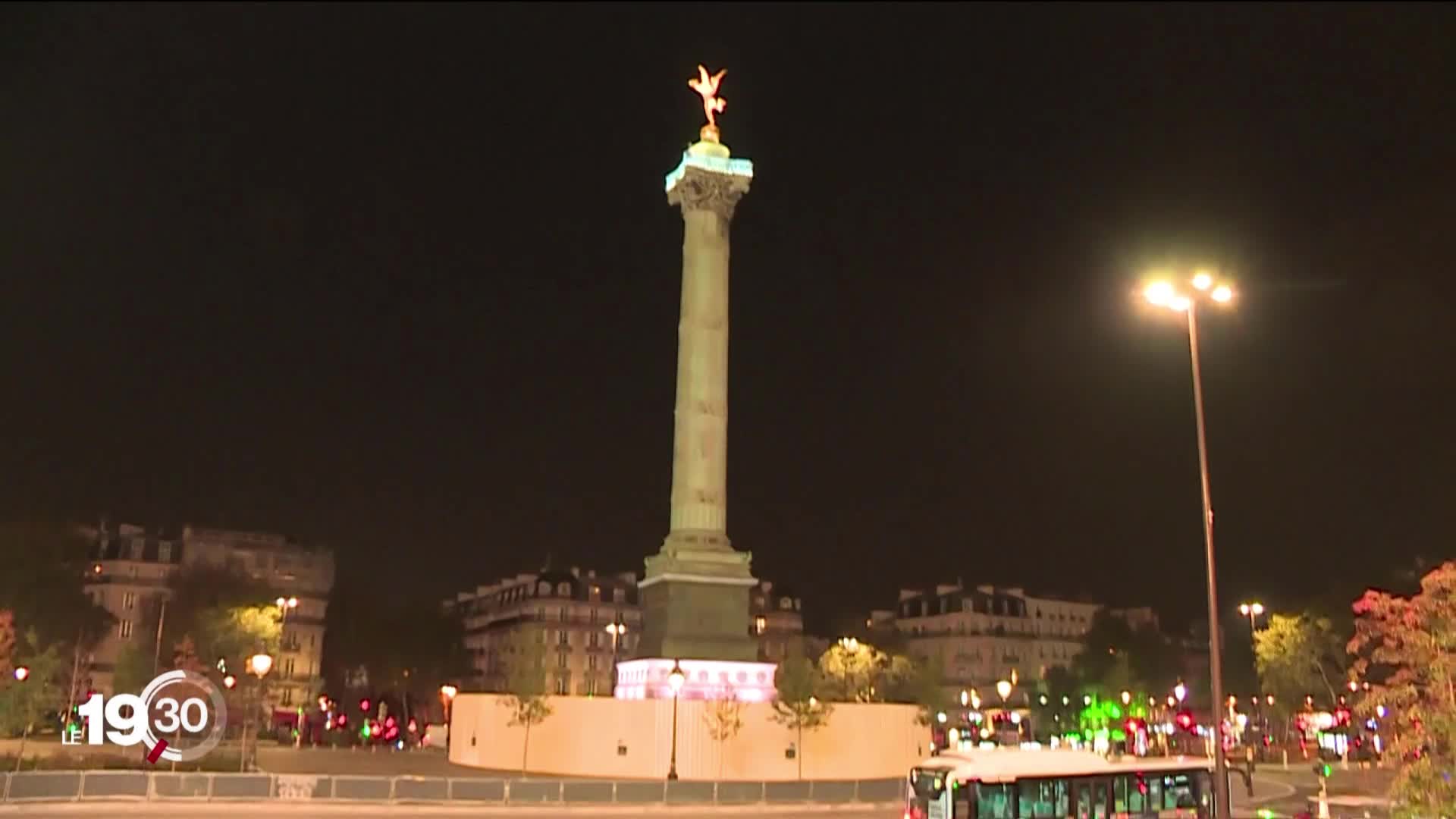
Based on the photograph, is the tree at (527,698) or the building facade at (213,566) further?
the building facade at (213,566)

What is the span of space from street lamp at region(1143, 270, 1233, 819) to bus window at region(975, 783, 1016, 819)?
148 inches

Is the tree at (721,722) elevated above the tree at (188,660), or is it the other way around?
the tree at (188,660)

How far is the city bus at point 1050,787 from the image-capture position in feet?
78.5

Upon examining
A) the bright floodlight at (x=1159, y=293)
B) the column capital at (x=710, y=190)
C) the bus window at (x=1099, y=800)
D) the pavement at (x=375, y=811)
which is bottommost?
the pavement at (x=375, y=811)

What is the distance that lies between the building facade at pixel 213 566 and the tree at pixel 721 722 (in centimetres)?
5634

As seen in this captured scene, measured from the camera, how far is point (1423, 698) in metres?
22.8

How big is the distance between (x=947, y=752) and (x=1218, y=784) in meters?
6.00

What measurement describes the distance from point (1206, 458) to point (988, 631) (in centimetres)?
10758

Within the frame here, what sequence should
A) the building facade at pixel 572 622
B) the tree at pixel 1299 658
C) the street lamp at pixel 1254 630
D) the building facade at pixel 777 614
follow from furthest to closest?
the building facade at pixel 777 614 < the building facade at pixel 572 622 < the tree at pixel 1299 658 < the street lamp at pixel 1254 630

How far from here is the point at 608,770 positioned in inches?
1679

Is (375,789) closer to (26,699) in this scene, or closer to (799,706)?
(799,706)

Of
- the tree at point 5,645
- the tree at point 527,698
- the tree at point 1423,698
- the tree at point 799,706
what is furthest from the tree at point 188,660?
the tree at point 1423,698

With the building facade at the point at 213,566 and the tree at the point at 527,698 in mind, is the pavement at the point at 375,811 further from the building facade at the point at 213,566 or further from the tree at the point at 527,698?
the building facade at the point at 213,566

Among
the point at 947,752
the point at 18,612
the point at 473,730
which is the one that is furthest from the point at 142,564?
the point at 947,752
